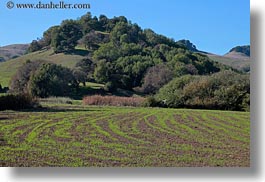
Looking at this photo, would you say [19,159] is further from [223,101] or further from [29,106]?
[223,101]

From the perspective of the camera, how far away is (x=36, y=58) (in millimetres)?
7215

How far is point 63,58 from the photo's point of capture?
729cm

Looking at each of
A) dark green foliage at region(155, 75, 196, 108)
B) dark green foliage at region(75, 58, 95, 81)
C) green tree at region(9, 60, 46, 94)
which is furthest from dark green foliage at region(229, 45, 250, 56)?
green tree at region(9, 60, 46, 94)

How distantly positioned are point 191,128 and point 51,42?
2388 mm

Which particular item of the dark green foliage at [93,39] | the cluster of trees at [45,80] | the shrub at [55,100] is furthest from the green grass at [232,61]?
the shrub at [55,100]

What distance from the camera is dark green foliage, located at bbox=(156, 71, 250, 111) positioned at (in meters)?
7.52

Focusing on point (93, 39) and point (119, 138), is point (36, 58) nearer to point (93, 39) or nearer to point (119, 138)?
point (93, 39)

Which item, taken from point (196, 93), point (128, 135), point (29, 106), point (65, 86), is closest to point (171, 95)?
point (196, 93)

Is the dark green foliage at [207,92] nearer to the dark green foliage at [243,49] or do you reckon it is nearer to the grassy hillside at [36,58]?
the dark green foliage at [243,49]

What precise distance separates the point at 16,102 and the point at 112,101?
1.42 meters

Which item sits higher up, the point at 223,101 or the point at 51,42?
the point at 51,42

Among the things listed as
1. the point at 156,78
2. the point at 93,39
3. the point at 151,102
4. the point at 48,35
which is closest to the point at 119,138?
the point at 151,102

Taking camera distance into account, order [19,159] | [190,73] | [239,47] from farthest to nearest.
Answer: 1. [190,73]
2. [239,47]
3. [19,159]

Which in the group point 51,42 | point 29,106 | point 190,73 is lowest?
point 29,106
